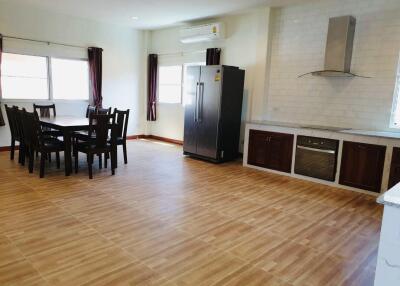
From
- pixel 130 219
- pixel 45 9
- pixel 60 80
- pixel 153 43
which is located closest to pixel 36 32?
pixel 45 9

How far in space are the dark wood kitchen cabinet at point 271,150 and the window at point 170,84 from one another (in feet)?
9.03

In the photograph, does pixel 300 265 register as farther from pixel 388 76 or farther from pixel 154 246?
pixel 388 76

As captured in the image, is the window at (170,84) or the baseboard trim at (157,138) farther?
the baseboard trim at (157,138)

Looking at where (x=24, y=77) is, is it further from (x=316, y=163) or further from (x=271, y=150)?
(x=316, y=163)

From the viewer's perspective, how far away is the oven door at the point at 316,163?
4.49 meters

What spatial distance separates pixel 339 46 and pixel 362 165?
5.75ft

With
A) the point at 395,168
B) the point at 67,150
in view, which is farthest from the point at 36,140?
the point at 395,168

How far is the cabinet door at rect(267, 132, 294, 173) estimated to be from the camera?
16.2ft

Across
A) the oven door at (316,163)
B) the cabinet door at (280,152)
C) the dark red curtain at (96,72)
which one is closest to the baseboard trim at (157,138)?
the dark red curtain at (96,72)

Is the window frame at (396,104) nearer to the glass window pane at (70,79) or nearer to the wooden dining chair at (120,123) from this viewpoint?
the wooden dining chair at (120,123)

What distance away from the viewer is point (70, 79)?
6.75 metres

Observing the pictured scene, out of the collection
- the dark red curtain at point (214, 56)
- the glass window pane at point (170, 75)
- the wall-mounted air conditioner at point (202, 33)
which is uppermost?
the wall-mounted air conditioner at point (202, 33)

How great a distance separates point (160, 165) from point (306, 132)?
250 cm

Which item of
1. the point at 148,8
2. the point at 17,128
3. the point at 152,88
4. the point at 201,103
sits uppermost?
the point at 148,8
